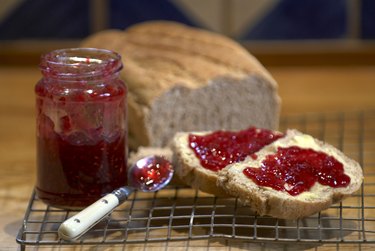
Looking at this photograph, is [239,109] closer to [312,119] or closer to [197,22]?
[312,119]

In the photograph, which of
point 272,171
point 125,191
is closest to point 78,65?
point 125,191

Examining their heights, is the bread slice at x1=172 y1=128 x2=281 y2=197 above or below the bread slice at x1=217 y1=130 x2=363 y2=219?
below

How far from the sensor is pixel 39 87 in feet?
8.41

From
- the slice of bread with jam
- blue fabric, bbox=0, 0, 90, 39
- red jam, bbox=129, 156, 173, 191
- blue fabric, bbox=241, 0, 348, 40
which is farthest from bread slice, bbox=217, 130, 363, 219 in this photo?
blue fabric, bbox=0, 0, 90, 39

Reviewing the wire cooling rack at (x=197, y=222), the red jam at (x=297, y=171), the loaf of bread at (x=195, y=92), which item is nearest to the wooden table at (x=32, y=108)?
the wire cooling rack at (x=197, y=222)

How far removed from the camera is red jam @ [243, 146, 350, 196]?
2.43 meters

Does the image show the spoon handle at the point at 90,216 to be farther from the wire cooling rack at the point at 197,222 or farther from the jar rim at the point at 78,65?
the jar rim at the point at 78,65

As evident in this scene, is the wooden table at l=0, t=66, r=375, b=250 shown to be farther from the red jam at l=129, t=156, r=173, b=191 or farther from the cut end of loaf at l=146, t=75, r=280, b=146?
the cut end of loaf at l=146, t=75, r=280, b=146

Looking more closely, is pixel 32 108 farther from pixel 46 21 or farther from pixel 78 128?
pixel 78 128

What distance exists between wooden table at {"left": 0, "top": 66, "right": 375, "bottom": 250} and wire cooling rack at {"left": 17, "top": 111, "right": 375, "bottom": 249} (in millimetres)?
→ 37

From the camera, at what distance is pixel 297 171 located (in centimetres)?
248

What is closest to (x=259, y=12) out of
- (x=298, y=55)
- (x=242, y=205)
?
(x=298, y=55)

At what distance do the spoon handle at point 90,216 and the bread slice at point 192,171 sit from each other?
227 millimetres

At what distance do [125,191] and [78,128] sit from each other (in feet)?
0.74
